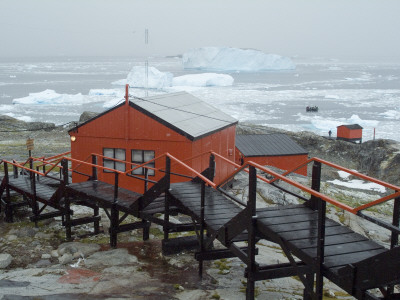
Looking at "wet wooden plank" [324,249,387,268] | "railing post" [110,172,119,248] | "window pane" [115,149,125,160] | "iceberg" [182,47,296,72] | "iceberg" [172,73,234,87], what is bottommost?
"iceberg" [172,73,234,87]

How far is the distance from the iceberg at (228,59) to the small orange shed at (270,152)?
135 metres

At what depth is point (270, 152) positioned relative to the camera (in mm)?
26141

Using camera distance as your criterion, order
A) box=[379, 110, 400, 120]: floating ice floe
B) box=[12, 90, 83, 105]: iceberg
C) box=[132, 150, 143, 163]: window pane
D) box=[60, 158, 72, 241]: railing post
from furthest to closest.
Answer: box=[12, 90, 83, 105]: iceberg
box=[379, 110, 400, 120]: floating ice floe
box=[132, 150, 143, 163]: window pane
box=[60, 158, 72, 241]: railing post

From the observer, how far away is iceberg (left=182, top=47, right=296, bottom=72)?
160 meters

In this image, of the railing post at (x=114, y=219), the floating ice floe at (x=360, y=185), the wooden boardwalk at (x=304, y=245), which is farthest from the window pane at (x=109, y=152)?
the floating ice floe at (x=360, y=185)

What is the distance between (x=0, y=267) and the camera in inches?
409

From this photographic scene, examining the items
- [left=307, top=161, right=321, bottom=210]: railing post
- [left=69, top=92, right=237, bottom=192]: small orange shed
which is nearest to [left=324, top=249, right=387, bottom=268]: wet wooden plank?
[left=307, top=161, right=321, bottom=210]: railing post

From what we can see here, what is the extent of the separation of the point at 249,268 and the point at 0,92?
10929 cm

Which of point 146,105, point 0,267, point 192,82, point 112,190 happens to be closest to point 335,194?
point 146,105

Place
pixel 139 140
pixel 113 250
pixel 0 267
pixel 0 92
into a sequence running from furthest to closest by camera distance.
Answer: pixel 0 92
pixel 139 140
pixel 113 250
pixel 0 267

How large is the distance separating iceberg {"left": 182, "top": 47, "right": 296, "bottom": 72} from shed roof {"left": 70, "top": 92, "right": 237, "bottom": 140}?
14260 centimetres

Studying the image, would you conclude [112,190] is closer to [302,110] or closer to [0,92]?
[302,110]

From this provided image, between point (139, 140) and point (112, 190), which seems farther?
point (139, 140)

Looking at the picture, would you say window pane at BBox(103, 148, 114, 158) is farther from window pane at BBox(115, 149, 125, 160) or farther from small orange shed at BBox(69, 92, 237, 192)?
window pane at BBox(115, 149, 125, 160)
